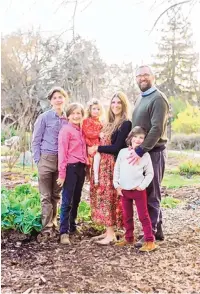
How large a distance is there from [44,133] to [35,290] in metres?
1.15

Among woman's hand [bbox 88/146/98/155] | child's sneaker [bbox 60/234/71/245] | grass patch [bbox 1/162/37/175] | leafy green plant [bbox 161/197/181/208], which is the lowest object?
leafy green plant [bbox 161/197/181/208]

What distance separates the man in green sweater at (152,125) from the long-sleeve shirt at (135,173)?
0.04 metres

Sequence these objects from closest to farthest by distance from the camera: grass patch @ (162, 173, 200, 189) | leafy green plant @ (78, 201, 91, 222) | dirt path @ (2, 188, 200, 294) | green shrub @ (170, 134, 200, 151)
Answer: dirt path @ (2, 188, 200, 294), leafy green plant @ (78, 201, 91, 222), grass patch @ (162, 173, 200, 189), green shrub @ (170, 134, 200, 151)

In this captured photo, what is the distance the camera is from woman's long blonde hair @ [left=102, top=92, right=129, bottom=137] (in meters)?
2.78

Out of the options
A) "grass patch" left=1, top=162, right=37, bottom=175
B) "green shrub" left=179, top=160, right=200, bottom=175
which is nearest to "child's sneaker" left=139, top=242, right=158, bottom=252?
"grass patch" left=1, top=162, right=37, bottom=175

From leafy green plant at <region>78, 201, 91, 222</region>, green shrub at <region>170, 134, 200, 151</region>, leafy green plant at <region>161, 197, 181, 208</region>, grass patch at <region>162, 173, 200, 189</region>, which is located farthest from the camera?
green shrub at <region>170, 134, 200, 151</region>

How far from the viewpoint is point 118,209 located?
2.92 m

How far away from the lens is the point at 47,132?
2.90m

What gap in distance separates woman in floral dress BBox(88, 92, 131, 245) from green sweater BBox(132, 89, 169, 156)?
0.09 metres

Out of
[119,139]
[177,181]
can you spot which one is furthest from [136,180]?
[177,181]

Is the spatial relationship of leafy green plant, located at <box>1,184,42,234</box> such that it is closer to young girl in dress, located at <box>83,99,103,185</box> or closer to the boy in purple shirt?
the boy in purple shirt

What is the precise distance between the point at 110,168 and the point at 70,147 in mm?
295

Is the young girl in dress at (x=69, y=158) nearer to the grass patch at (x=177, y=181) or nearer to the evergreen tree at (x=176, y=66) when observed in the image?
the grass patch at (x=177, y=181)

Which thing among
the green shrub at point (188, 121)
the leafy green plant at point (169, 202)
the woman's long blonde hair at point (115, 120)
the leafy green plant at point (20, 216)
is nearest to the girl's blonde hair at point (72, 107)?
the woman's long blonde hair at point (115, 120)
